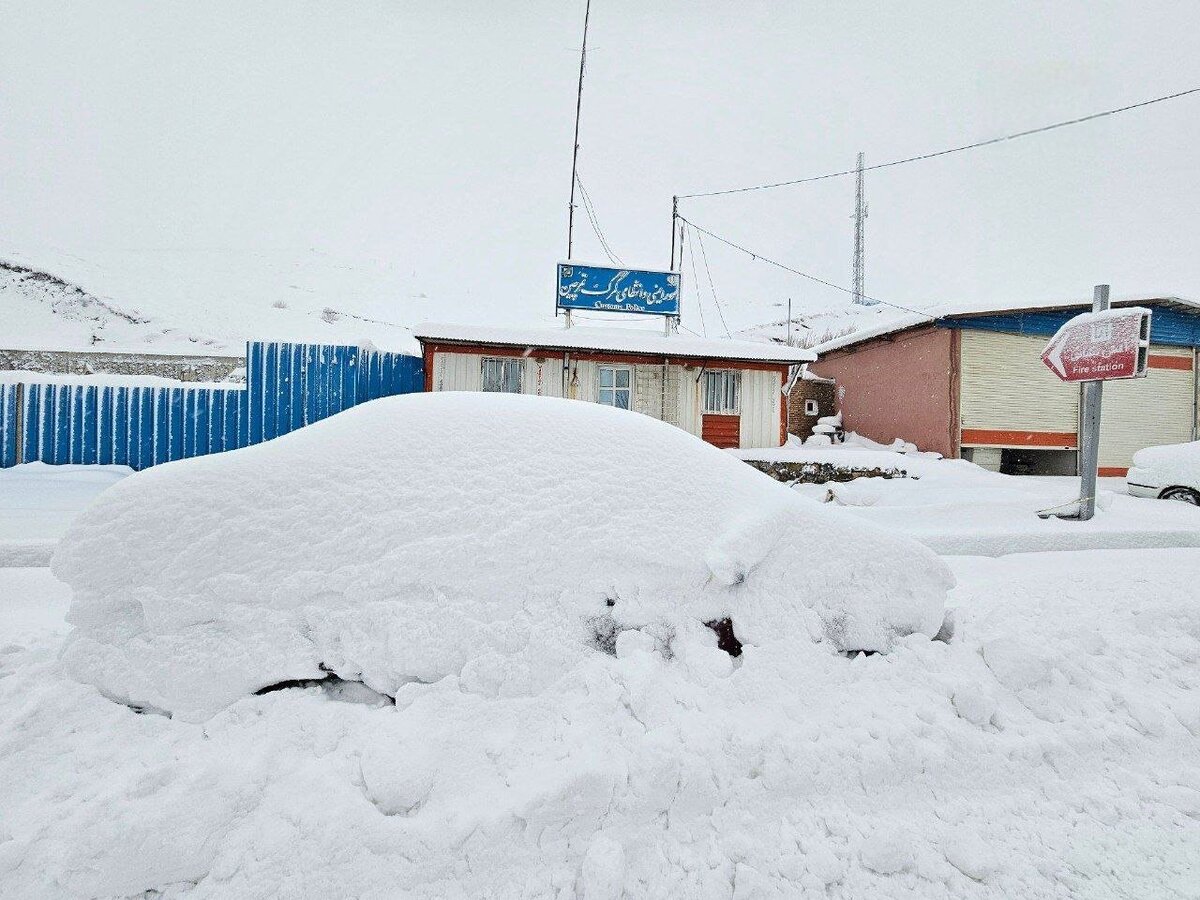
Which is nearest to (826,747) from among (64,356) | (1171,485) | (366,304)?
(1171,485)

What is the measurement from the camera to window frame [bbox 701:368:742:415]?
13.4 metres

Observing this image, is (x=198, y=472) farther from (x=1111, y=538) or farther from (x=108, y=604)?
(x=1111, y=538)

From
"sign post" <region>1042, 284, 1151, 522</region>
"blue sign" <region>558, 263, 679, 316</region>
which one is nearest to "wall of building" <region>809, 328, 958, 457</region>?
"sign post" <region>1042, 284, 1151, 522</region>

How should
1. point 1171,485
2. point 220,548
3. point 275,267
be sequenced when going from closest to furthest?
point 220,548
point 1171,485
point 275,267

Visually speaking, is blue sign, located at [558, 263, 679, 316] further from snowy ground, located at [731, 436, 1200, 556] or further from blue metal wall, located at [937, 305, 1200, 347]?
blue metal wall, located at [937, 305, 1200, 347]

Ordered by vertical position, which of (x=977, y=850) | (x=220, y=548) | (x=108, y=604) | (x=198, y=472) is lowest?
(x=977, y=850)

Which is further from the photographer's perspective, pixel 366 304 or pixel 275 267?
pixel 275 267

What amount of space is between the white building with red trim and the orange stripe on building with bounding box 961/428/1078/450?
4802 mm

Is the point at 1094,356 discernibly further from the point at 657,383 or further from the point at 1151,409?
the point at 1151,409

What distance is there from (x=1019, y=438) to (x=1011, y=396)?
1142mm

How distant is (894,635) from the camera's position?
2.65 m

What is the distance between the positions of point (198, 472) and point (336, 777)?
5.17 feet

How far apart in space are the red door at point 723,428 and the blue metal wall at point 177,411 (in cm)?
823

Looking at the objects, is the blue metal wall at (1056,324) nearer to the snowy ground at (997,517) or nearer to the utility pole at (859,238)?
the snowy ground at (997,517)
